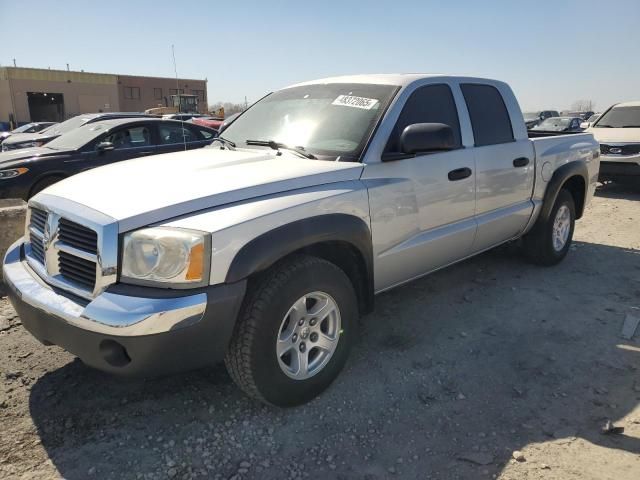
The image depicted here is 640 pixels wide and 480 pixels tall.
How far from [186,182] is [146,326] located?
86cm

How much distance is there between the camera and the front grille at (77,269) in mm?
2355

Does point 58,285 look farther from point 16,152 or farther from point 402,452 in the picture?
point 16,152

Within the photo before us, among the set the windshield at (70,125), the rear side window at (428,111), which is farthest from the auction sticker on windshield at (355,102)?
the windshield at (70,125)

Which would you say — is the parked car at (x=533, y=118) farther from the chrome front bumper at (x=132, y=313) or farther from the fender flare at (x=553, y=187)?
the chrome front bumper at (x=132, y=313)

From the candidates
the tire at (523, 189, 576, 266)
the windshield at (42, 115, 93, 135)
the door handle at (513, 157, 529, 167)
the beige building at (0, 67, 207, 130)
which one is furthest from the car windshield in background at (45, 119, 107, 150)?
the beige building at (0, 67, 207, 130)

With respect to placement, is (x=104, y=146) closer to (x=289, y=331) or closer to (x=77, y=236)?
(x=77, y=236)

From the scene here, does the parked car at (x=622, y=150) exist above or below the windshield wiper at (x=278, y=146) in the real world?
below

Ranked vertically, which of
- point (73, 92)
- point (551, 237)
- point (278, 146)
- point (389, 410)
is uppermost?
point (73, 92)

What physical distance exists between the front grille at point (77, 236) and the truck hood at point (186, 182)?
0.41ft

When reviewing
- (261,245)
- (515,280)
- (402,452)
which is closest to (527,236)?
(515,280)

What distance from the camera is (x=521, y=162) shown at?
14.6ft

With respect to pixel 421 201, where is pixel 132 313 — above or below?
below

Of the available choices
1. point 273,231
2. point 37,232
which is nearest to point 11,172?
point 37,232

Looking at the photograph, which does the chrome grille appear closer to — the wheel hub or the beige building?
the wheel hub
